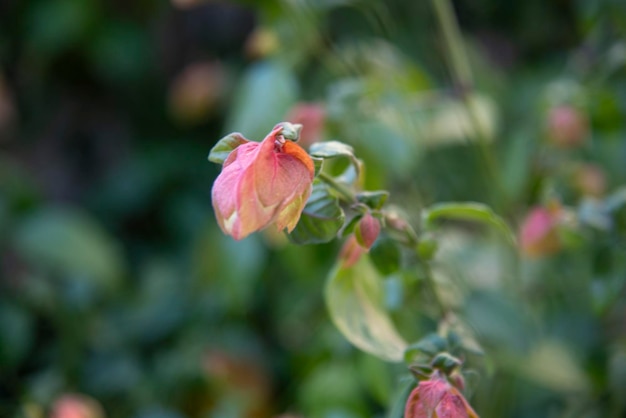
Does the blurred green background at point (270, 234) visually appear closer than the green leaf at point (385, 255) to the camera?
No

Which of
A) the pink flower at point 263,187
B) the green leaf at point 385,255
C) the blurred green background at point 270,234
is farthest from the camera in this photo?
the blurred green background at point 270,234

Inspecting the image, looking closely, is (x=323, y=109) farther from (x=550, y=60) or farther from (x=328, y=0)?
(x=550, y=60)

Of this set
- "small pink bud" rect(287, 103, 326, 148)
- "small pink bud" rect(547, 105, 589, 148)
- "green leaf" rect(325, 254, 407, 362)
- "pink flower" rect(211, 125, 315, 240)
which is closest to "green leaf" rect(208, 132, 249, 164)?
"pink flower" rect(211, 125, 315, 240)

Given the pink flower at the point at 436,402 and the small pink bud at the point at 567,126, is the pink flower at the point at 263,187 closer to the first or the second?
the pink flower at the point at 436,402

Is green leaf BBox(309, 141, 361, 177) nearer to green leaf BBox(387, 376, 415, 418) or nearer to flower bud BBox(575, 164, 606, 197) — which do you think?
green leaf BBox(387, 376, 415, 418)

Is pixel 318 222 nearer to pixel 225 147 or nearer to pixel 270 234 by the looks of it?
pixel 225 147

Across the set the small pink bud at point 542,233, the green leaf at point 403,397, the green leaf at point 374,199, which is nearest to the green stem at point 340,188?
the green leaf at point 374,199

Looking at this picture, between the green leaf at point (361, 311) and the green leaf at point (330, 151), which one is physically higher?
the green leaf at point (330, 151)
